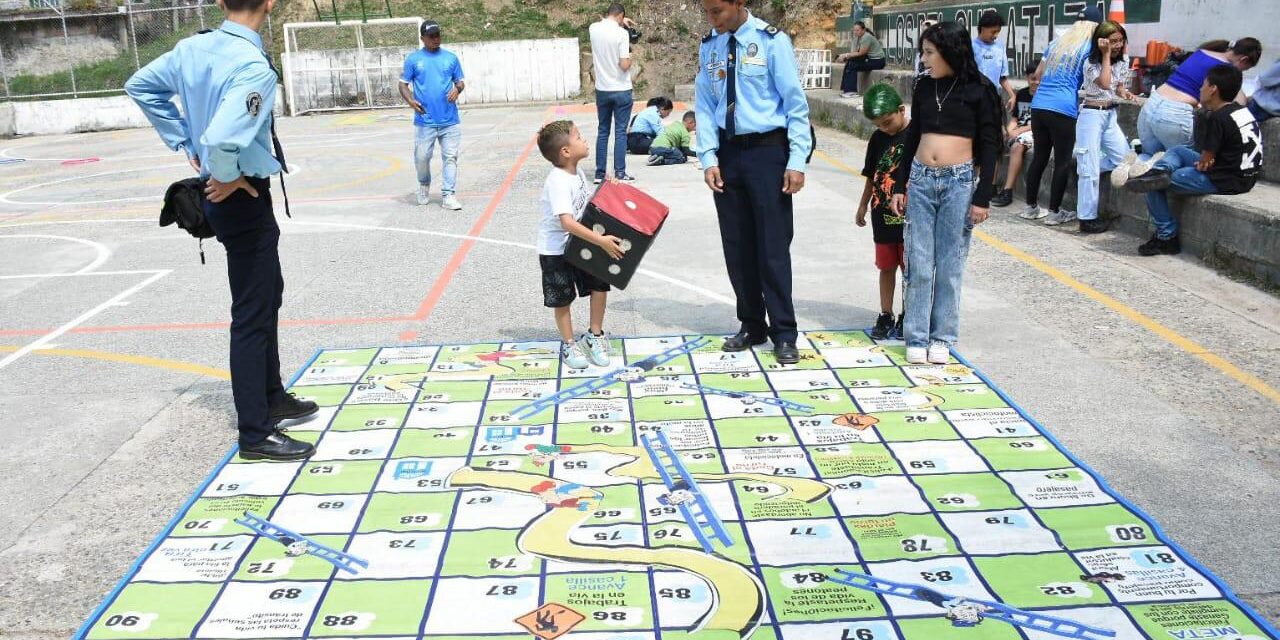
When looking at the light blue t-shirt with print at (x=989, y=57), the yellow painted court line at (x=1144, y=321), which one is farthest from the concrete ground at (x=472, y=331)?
the light blue t-shirt with print at (x=989, y=57)

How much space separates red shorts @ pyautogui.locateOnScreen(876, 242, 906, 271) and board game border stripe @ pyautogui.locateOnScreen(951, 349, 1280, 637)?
0.93 m

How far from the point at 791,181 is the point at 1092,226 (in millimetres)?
4658

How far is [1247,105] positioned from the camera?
848 cm

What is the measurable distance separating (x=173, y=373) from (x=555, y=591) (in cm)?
368

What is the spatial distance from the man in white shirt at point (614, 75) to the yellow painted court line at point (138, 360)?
6.45 meters

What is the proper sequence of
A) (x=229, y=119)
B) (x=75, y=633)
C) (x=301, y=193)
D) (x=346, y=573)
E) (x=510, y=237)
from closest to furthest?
1. (x=75, y=633)
2. (x=346, y=573)
3. (x=229, y=119)
4. (x=510, y=237)
5. (x=301, y=193)

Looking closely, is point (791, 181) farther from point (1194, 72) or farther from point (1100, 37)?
point (1100, 37)

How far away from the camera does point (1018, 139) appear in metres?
10.4

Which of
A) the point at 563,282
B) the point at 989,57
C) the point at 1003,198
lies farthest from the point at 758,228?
the point at 989,57

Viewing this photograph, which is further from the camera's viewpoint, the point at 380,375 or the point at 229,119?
the point at 380,375

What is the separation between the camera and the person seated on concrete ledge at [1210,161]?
24.6ft

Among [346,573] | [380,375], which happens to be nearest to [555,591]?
[346,573]

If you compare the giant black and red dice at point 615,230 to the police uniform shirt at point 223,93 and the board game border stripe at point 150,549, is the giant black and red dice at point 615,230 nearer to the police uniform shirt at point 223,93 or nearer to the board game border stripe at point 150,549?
the police uniform shirt at point 223,93

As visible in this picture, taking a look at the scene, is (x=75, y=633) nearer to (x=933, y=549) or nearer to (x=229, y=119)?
(x=229, y=119)
